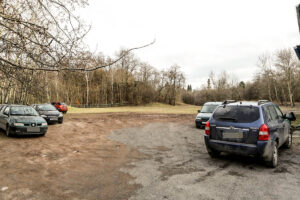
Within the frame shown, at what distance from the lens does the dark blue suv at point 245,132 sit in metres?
4.63

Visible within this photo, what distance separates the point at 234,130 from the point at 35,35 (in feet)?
17.6

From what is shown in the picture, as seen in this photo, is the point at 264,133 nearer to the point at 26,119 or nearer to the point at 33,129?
the point at 33,129

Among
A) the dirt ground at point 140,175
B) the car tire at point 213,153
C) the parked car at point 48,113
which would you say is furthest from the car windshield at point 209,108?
the parked car at point 48,113

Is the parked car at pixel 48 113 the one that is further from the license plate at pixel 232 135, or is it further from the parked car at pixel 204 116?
the license plate at pixel 232 135

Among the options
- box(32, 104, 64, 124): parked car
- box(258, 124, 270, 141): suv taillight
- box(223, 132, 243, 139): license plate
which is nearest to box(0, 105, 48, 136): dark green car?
box(32, 104, 64, 124): parked car

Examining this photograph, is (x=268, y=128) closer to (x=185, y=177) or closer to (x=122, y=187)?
(x=185, y=177)

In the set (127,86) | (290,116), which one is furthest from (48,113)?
(127,86)

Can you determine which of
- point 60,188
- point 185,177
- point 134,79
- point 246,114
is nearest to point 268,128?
point 246,114

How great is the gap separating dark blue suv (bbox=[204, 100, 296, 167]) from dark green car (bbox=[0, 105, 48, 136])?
7.54m

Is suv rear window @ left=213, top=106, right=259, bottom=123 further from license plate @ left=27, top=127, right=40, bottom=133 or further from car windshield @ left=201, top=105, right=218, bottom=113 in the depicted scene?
license plate @ left=27, top=127, right=40, bottom=133

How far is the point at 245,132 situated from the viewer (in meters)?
4.76

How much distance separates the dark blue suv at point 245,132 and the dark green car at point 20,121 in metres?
7.54

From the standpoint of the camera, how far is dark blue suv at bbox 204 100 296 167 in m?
4.63

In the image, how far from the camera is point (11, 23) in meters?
4.42
